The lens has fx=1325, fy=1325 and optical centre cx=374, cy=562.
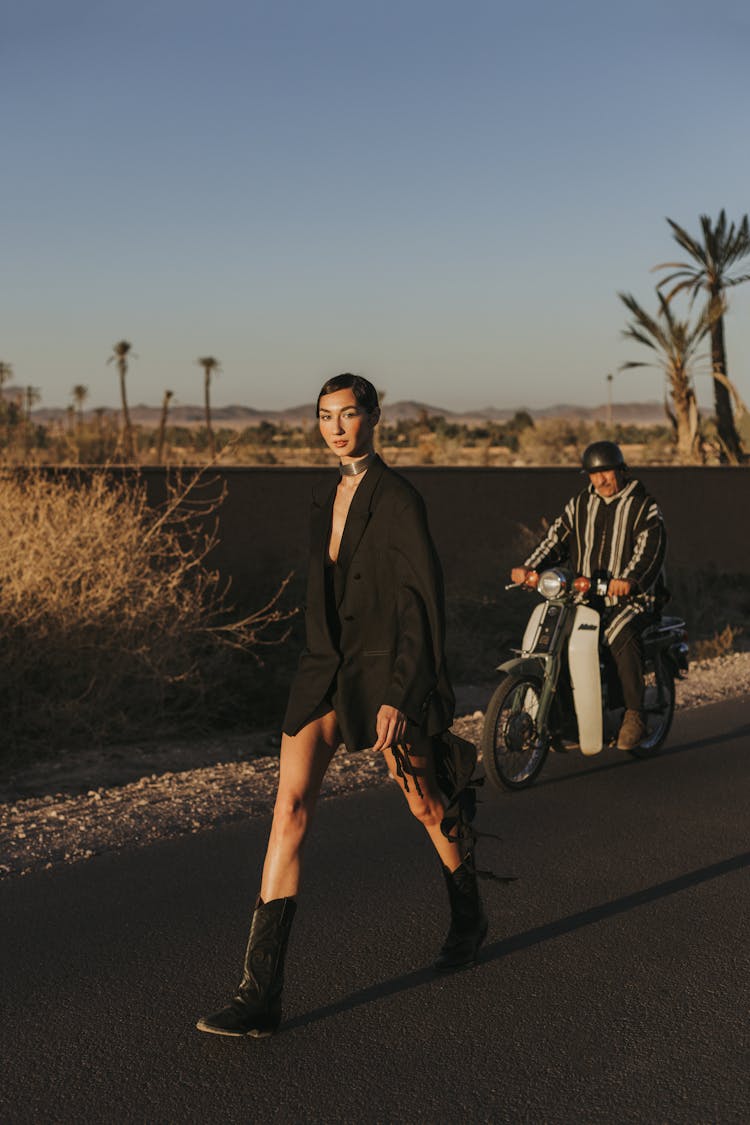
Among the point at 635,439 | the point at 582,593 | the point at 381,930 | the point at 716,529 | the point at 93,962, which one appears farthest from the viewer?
the point at 635,439

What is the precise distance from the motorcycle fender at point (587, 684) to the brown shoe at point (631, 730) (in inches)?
10.6

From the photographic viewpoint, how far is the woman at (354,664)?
413 centimetres

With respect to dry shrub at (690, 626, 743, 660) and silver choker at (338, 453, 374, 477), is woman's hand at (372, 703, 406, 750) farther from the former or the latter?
dry shrub at (690, 626, 743, 660)

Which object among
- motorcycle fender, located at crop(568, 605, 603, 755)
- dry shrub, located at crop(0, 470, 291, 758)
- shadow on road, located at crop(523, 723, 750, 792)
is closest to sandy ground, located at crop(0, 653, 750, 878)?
dry shrub, located at crop(0, 470, 291, 758)

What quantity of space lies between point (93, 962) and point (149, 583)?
6.55 m

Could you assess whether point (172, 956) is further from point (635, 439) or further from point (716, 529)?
point (635, 439)

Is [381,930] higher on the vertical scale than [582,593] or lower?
lower

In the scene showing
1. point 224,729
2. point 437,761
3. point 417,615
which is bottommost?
point 224,729

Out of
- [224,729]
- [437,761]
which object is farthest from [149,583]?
[437,761]

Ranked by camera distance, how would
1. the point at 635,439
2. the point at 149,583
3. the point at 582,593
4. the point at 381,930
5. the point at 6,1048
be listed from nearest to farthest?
the point at 6,1048 < the point at 381,930 < the point at 582,593 < the point at 149,583 < the point at 635,439

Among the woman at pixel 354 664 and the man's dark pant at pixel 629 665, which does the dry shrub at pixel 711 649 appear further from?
the woman at pixel 354 664

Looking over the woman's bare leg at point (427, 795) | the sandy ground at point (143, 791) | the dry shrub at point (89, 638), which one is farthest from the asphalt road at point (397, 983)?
the dry shrub at point (89, 638)

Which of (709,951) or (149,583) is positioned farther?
(149,583)

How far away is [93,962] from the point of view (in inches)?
190
